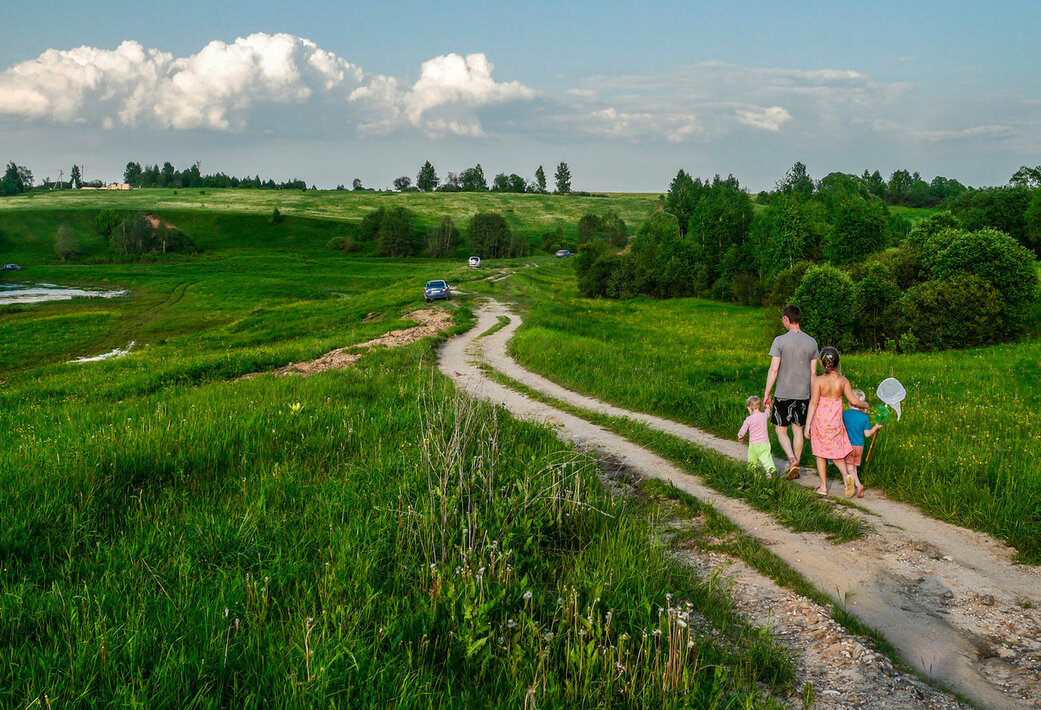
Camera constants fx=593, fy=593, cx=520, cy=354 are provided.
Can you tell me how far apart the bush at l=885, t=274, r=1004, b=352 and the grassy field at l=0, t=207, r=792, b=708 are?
30091 mm

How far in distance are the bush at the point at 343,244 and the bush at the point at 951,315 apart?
102 m

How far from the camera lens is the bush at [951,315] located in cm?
3033

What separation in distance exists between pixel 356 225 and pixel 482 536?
134651 mm

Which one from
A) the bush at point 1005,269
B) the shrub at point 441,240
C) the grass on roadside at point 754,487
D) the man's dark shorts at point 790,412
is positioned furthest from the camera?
the shrub at point 441,240

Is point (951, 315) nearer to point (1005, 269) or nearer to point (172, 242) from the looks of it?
point (1005, 269)

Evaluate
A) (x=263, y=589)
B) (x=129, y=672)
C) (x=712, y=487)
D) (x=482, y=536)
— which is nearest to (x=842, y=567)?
(x=712, y=487)

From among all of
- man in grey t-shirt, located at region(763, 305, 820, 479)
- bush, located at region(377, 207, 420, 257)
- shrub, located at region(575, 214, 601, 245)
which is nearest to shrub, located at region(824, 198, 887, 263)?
man in grey t-shirt, located at region(763, 305, 820, 479)

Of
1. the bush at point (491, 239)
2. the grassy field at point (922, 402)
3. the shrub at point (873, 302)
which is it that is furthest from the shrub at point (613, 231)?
the grassy field at point (922, 402)

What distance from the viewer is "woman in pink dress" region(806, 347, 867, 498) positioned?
8938 millimetres

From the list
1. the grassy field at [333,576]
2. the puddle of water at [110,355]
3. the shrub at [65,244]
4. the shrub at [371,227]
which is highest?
the shrub at [371,227]

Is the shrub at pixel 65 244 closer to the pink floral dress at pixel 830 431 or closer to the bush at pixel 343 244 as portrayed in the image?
the bush at pixel 343 244

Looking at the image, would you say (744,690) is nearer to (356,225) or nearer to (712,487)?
(712,487)

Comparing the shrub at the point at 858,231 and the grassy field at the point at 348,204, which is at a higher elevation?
the grassy field at the point at 348,204

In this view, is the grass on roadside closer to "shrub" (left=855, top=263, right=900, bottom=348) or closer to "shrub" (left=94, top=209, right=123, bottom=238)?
"shrub" (left=855, top=263, right=900, bottom=348)
